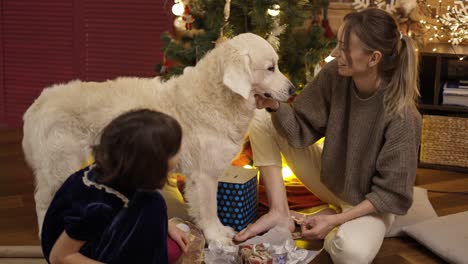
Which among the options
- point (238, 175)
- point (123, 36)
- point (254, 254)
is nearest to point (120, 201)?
point (254, 254)

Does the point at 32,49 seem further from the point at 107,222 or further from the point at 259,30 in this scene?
the point at 107,222

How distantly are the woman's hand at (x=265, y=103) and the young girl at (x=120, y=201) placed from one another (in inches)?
31.3

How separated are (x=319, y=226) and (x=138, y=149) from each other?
0.99 m

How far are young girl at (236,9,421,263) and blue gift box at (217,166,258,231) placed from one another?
0.09m

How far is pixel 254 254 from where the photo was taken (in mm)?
2166

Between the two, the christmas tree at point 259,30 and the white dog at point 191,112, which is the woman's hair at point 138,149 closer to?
the white dog at point 191,112

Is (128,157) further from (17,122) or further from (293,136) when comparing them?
(17,122)

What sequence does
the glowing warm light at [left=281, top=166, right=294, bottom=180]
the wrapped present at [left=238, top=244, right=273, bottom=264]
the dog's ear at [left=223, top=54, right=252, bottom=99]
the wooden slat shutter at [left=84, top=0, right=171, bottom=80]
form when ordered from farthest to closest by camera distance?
the wooden slat shutter at [left=84, top=0, right=171, bottom=80] → the glowing warm light at [left=281, top=166, right=294, bottom=180] → the dog's ear at [left=223, top=54, right=252, bottom=99] → the wrapped present at [left=238, top=244, right=273, bottom=264]

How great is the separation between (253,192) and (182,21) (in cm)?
99

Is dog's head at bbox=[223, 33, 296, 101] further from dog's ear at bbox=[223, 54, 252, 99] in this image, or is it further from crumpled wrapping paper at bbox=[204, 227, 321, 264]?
crumpled wrapping paper at bbox=[204, 227, 321, 264]

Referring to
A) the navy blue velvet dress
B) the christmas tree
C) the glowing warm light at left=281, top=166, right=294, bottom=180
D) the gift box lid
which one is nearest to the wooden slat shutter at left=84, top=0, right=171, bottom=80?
the christmas tree

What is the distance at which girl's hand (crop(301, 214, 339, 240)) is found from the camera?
7.52ft

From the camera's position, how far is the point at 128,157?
1529 mm

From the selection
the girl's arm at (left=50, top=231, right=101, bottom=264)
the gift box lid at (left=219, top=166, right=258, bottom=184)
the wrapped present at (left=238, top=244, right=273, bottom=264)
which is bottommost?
the wrapped present at (left=238, top=244, right=273, bottom=264)
